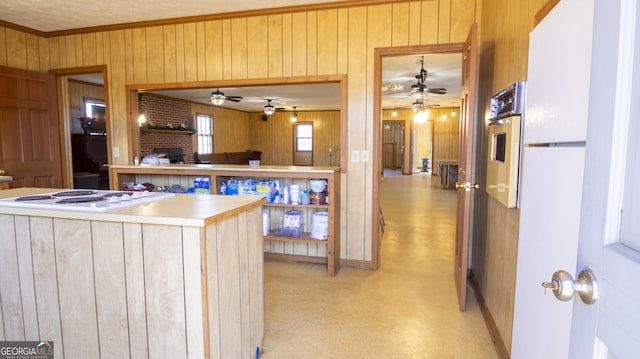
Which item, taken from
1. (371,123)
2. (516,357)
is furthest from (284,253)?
(516,357)

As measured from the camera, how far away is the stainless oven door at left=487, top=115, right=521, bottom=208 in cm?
187

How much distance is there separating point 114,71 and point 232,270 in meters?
3.66

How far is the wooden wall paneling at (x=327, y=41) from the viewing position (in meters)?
3.53

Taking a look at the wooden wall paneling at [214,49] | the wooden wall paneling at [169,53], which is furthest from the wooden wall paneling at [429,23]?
the wooden wall paneling at [169,53]

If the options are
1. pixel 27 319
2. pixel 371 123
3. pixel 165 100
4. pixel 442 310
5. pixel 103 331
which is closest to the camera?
pixel 103 331

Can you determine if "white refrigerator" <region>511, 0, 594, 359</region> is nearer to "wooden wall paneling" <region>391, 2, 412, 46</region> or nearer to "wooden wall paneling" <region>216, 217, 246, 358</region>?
"wooden wall paneling" <region>216, 217, 246, 358</region>

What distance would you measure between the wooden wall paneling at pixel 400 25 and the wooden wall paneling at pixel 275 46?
3.72 ft

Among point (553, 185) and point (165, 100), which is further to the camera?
point (165, 100)

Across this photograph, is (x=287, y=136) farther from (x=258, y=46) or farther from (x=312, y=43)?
(x=312, y=43)

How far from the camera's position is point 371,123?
3500 millimetres

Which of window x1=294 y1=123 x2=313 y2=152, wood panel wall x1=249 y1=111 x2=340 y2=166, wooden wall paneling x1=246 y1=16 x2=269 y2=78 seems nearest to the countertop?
wooden wall paneling x1=246 y1=16 x2=269 y2=78

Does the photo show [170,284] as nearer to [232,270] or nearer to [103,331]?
[232,270]

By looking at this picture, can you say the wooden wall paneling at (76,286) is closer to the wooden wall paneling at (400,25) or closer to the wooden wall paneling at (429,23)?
the wooden wall paneling at (400,25)

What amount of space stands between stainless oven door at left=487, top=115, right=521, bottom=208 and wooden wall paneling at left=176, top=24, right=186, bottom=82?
3.31 metres
